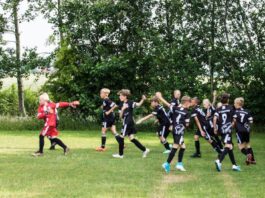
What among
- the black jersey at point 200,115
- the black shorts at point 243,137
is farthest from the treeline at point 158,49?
the black shorts at point 243,137

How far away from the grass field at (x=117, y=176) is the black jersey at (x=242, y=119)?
916 millimetres

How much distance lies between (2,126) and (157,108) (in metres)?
13.6

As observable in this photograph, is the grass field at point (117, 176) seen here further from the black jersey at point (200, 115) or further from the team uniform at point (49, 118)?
the black jersey at point (200, 115)

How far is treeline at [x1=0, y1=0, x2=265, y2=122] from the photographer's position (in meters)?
27.3

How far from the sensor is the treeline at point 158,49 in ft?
89.6

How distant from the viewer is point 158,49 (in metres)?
27.7

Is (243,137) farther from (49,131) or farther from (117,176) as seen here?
(49,131)

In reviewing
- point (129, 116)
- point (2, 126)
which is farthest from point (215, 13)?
point (129, 116)

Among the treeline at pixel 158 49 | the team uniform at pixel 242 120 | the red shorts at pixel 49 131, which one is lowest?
the red shorts at pixel 49 131

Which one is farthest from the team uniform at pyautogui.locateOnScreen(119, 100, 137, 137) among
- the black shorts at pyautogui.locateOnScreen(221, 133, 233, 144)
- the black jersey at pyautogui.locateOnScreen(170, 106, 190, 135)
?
the black shorts at pyautogui.locateOnScreen(221, 133, 233, 144)

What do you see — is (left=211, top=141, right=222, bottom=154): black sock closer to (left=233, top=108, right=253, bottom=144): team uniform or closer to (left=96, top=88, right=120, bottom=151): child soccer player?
(left=233, top=108, right=253, bottom=144): team uniform

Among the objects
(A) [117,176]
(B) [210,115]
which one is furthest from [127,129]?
(A) [117,176]

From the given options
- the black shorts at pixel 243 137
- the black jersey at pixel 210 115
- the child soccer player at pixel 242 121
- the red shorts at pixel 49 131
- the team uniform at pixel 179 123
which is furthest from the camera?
the black jersey at pixel 210 115

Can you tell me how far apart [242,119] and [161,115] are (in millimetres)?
3022
